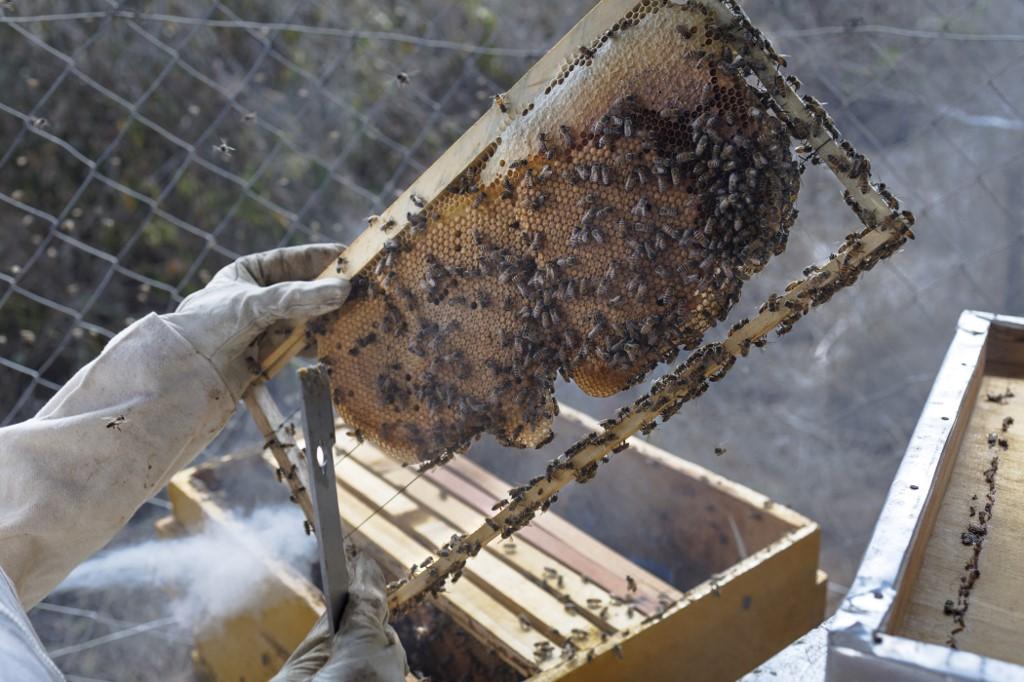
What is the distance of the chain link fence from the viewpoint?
4363 mm

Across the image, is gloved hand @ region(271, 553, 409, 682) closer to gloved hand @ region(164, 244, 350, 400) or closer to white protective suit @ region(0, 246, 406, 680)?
white protective suit @ region(0, 246, 406, 680)

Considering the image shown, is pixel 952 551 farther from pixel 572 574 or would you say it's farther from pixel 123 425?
pixel 123 425

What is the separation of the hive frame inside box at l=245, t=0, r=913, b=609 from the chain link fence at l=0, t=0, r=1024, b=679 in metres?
1.78

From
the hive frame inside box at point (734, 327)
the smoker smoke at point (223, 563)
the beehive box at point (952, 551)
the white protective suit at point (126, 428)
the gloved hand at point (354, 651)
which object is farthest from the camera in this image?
the smoker smoke at point (223, 563)

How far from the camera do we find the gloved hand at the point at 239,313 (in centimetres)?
207

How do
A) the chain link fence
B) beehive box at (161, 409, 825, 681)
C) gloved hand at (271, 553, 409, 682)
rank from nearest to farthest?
1. gloved hand at (271, 553, 409, 682)
2. beehive box at (161, 409, 825, 681)
3. the chain link fence

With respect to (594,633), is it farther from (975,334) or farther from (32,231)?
(32,231)

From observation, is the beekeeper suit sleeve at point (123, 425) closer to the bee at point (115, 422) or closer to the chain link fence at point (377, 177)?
the bee at point (115, 422)

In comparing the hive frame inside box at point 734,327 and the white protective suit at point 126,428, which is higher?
the hive frame inside box at point 734,327

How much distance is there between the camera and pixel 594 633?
2373 mm

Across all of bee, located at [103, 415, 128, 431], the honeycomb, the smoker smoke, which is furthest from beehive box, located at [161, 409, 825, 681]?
bee, located at [103, 415, 128, 431]

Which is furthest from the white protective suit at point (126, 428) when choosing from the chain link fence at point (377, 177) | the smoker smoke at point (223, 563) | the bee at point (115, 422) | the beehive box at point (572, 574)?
the chain link fence at point (377, 177)

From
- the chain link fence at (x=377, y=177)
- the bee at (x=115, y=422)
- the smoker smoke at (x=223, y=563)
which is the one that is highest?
the chain link fence at (x=377, y=177)

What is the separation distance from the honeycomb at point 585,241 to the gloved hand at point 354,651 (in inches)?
17.5
